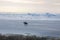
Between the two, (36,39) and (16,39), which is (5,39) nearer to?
(16,39)

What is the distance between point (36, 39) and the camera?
1508 cm

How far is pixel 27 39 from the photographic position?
14.8 meters

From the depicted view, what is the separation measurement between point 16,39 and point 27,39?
0.77 m

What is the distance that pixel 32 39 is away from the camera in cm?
1466

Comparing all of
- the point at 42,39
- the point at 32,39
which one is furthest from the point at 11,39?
the point at 42,39

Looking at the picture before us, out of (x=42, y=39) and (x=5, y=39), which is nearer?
(x=5, y=39)

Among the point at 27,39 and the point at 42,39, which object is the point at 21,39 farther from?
the point at 42,39

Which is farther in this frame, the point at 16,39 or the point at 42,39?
the point at 42,39

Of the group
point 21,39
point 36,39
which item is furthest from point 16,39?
point 36,39

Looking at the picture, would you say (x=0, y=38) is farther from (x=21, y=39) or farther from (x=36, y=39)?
(x=36, y=39)

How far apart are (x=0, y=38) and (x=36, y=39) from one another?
2.57 m

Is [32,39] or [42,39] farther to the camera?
[42,39]

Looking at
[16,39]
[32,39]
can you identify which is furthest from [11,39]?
[32,39]

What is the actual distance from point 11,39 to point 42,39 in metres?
2.46
